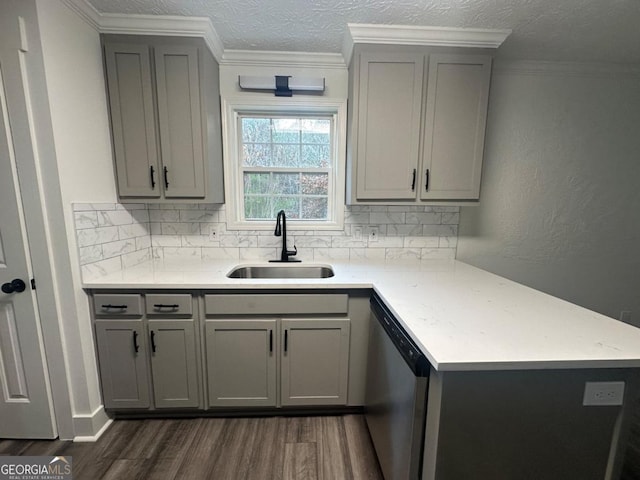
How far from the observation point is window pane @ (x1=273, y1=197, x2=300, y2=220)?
2.25 m

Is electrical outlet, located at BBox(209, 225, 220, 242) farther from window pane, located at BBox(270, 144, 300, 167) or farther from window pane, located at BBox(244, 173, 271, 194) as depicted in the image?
window pane, located at BBox(270, 144, 300, 167)

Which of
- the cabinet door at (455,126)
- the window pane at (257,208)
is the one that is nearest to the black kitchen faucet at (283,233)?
the window pane at (257,208)

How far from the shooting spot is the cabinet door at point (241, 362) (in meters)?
1.60

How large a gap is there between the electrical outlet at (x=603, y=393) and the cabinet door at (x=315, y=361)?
1.05 m

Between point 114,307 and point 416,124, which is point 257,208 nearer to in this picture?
point 114,307

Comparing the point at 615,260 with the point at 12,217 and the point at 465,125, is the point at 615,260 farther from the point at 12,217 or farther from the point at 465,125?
the point at 12,217

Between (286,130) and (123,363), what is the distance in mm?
2018

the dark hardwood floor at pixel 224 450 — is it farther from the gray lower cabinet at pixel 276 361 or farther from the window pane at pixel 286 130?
the window pane at pixel 286 130

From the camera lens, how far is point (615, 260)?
2123mm

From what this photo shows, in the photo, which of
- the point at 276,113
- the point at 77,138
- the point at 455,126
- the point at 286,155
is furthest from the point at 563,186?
the point at 77,138

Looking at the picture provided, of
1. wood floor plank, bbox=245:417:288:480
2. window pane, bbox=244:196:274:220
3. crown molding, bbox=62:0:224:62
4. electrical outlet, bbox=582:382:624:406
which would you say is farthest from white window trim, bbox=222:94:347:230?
electrical outlet, bbox=582:382:624:406

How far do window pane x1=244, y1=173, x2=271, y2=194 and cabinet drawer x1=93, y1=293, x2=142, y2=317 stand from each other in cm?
114

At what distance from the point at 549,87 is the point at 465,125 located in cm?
87

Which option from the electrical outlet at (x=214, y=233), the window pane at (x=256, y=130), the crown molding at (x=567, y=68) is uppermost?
the crown molding at (x=567, y=68)
